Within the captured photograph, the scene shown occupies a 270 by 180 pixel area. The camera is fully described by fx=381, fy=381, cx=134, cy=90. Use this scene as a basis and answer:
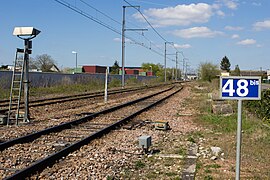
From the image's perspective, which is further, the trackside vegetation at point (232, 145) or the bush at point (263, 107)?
the bush at point (263, 107)

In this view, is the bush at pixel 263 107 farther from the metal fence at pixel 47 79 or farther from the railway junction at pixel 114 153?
the metal fence at pixel 47 79

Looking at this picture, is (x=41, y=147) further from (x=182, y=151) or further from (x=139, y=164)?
(x=182, y=151)

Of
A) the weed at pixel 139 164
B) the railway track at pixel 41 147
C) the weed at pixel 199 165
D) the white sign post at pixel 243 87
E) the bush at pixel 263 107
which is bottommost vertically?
the weed at pixel 139 164

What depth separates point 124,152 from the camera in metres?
9.30

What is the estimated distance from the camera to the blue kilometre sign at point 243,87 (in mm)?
5117

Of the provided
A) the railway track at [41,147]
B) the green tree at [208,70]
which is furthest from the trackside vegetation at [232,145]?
the green tree at [208,70]

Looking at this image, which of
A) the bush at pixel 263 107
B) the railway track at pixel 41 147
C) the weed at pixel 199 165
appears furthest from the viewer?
the bush at pixel 263 107

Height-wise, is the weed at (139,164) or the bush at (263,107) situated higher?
the bush at (263,107)

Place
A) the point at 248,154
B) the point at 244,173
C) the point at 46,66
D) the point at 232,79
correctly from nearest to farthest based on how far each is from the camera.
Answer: the point at 232,79
the point at 244,173
the point at 248,154
the point at 46,66

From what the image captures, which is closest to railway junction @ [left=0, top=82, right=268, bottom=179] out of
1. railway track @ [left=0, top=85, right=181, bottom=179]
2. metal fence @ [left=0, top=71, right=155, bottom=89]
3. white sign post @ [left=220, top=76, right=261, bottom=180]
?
railway track @ [left=0, top=85, right=181, bottom=179]

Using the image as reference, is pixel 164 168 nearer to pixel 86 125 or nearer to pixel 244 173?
pixel 244 173

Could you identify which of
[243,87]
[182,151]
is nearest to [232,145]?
[182,151]

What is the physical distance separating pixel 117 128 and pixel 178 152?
4.50 meters

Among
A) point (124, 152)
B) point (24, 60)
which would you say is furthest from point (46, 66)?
point (124, 152)
